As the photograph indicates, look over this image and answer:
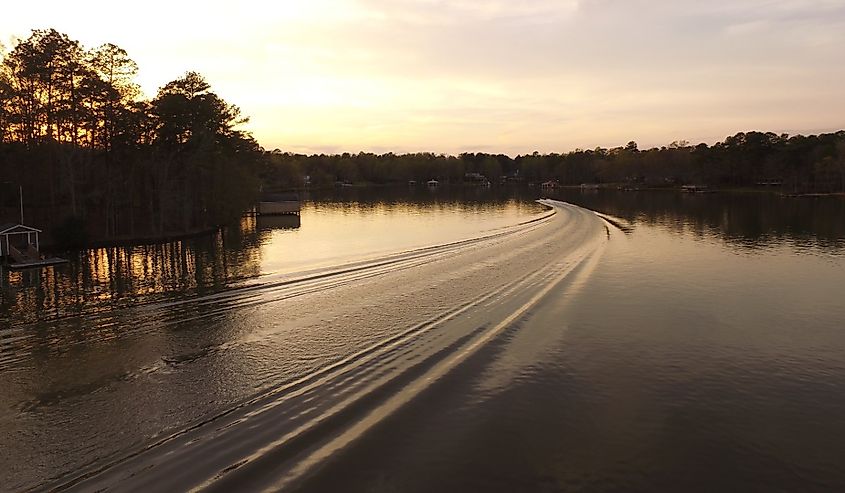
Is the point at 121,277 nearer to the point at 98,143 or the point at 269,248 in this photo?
the point at 269,248

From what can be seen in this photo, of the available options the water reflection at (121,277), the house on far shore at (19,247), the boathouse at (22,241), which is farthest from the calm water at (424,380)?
the boathouse at (22,241)

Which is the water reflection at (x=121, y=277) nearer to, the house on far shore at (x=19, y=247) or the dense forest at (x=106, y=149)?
the house on far shore at (x=19, y=247)

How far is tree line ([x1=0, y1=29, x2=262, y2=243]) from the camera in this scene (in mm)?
55031

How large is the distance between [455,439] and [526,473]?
7.01 feet

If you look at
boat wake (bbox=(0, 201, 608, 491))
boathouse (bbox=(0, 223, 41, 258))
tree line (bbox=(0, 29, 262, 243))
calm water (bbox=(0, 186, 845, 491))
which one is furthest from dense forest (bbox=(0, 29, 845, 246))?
boat wake (bbox=(0, 201, 608, 491))

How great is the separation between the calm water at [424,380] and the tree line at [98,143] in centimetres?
2460

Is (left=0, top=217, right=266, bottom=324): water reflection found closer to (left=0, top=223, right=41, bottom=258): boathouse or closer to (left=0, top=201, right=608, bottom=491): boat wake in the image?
(left=0, top=223, right=41, bottom=258): boathouse

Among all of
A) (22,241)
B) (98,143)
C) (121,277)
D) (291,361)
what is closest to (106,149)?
(98,143)

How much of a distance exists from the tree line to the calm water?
24604 mm

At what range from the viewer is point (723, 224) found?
73.3m

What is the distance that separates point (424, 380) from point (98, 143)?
6346 cm

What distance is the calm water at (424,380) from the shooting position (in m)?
12.0

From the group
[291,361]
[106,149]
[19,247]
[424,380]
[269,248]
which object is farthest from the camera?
[106,149]

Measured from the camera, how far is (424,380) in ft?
54.5
